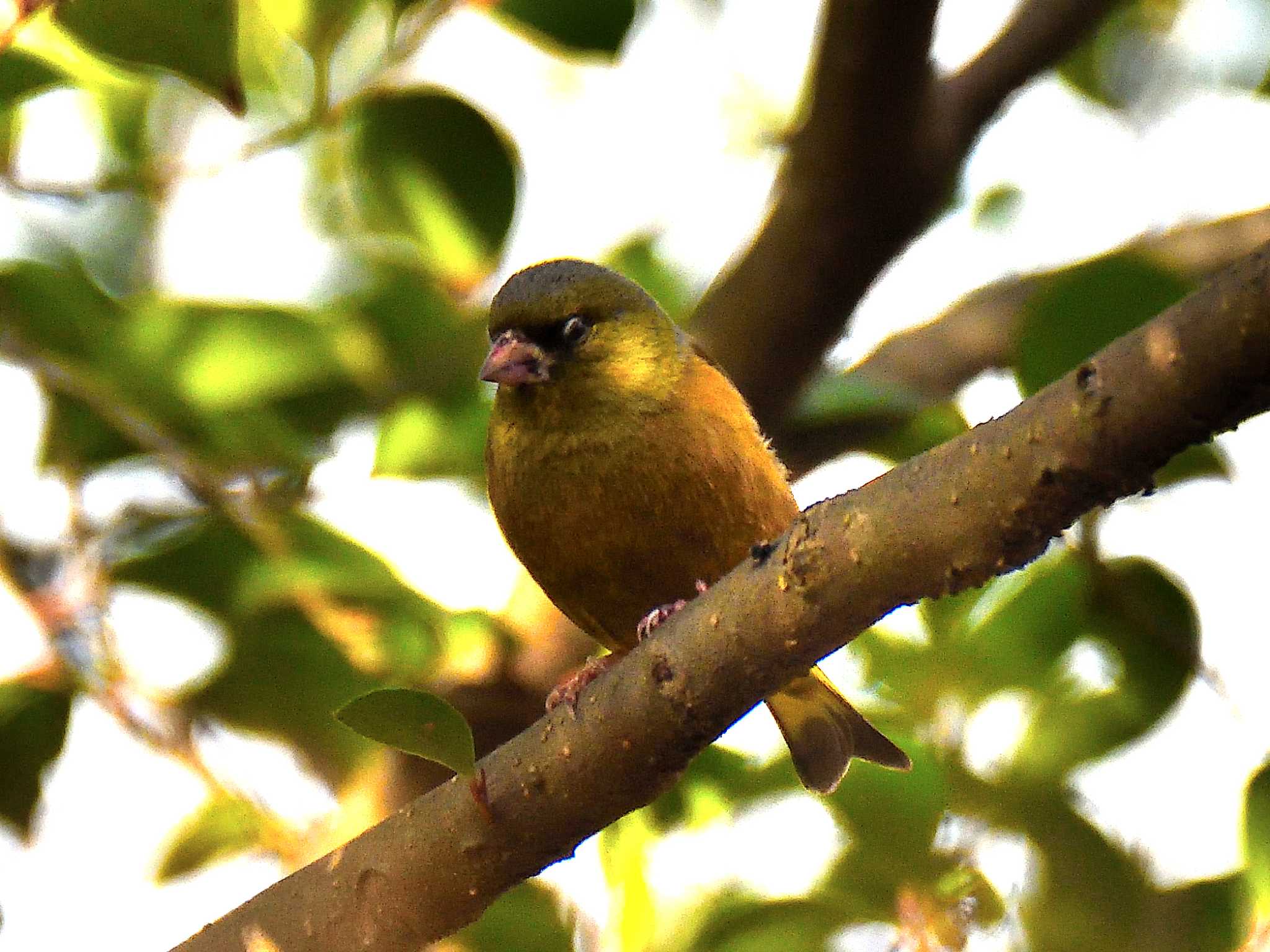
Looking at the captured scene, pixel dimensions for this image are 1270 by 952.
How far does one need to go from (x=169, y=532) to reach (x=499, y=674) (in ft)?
2.37

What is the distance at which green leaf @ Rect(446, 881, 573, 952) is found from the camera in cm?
241

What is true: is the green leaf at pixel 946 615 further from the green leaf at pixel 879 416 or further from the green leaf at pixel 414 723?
the green leaf at pixel 414 723

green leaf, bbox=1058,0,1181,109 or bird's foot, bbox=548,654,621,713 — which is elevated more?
green leaf, bbox=1058,0,1181,109

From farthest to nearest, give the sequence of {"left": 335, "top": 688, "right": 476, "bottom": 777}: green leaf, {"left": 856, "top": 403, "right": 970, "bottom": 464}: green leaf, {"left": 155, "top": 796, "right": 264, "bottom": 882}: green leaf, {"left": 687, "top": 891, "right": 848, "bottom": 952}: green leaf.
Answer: {"left": 856, "top": 403, "right": 970, "bottom": 464}: green leaf
{"left": 155, "top": 796, "right": 264, "bottom": 882}: green leaf
{"left": 687, "top": 891, "right": 848, "bottom": 952}: green leaf
{"left": 335, "top": 688, "right": 476, "bottom": 777}: green leaf

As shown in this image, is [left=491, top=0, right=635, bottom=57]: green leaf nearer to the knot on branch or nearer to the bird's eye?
the bird's eye

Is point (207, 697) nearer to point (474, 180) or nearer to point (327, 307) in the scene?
point (327, 307)

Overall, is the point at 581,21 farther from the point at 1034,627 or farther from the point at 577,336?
the point at 1034,627

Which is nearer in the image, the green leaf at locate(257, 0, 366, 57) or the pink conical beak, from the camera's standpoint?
the green leaf at locate(257, 0, 366, 57)

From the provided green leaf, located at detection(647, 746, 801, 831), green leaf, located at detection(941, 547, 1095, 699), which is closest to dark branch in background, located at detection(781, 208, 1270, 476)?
green leaf, located at detection(941, 547, 1095, 699)

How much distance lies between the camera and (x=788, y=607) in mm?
1950

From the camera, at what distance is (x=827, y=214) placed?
3473mm

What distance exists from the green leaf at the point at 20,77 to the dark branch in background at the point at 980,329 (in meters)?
1.84

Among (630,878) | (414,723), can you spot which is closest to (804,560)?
(414,723)

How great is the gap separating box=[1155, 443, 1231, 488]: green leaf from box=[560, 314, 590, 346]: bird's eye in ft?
4.26
